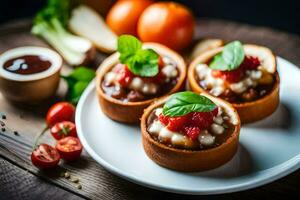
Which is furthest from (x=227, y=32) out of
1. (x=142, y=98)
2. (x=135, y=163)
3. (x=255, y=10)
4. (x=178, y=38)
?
(x=135, y=163)

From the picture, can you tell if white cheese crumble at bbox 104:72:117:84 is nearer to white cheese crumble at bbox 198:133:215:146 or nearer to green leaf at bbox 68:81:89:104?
green leaf at bbox 68:81:89:104

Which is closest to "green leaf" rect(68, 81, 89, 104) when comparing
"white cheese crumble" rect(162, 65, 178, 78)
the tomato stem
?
the tomato stem

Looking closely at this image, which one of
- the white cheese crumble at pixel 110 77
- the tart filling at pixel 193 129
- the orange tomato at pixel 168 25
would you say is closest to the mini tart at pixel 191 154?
the tart filling at pixel 193 129

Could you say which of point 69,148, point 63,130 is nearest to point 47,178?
point 69,148

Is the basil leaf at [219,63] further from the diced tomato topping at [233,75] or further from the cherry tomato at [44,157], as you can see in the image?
the cherry tomato at [44,157]

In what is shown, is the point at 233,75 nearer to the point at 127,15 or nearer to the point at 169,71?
the point at 169,71

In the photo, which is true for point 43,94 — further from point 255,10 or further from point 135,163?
point 255,10

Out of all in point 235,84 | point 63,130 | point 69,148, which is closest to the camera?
point 69,148
